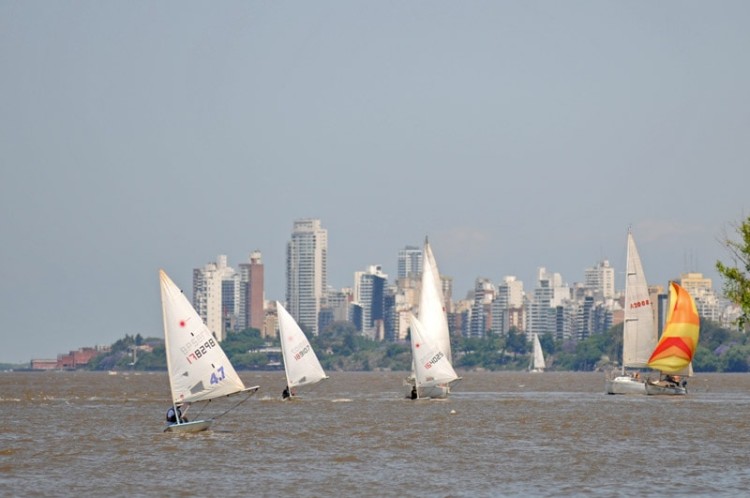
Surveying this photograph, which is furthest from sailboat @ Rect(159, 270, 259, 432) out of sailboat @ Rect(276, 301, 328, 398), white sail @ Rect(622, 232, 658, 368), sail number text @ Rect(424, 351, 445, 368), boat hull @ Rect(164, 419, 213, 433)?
white sail @ Rect(622, 232, 658, 368)

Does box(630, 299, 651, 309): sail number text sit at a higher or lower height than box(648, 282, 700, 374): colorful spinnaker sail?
higher

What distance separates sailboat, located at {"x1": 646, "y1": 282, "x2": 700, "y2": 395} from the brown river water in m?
17.1

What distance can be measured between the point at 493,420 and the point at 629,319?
106ft

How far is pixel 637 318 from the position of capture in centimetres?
10569

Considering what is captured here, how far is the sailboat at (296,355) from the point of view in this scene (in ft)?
304

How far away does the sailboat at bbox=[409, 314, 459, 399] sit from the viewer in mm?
90938

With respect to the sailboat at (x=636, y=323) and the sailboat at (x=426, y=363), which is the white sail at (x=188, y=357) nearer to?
the sailboat at (x=426, y=363)

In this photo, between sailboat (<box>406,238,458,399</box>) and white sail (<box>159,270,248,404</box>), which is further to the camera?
sailboat (<box>406,238,458,399</box>)

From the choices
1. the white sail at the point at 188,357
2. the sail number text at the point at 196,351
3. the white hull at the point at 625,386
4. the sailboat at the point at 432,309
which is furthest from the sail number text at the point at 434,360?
the sail number text at the point at 196,351

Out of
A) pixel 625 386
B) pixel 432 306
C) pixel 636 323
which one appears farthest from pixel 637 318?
pixel 432 306

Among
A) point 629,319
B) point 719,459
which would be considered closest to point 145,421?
point 719,459

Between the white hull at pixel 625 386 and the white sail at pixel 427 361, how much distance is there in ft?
60.4

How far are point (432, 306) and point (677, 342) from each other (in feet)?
60.3

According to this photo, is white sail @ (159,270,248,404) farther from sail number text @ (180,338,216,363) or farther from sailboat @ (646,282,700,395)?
sailboat @ (646,282,700,395)
